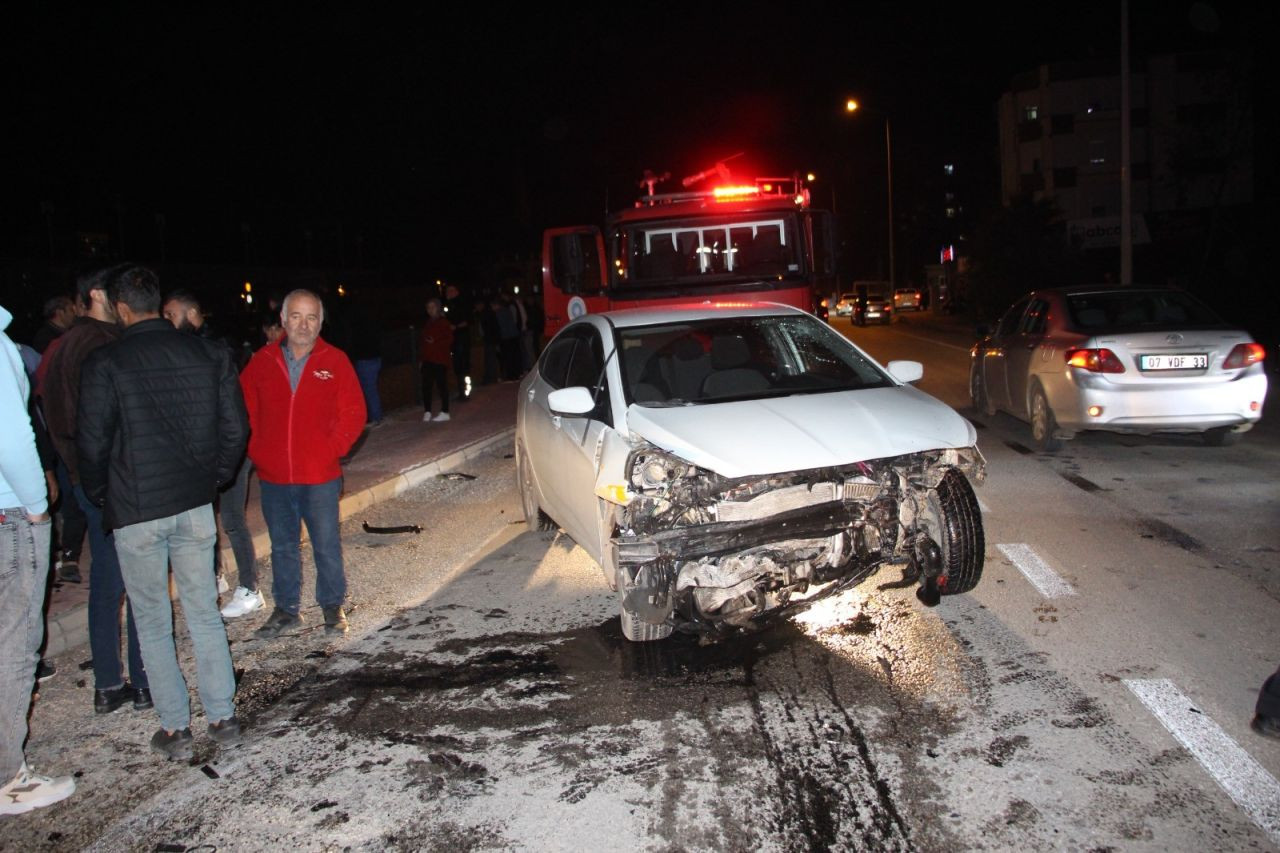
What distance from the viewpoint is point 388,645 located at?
5516 millimetres

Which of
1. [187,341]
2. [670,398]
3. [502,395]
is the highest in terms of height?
[187,341]

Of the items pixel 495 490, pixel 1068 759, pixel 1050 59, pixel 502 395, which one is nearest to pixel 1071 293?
pixel 495 490

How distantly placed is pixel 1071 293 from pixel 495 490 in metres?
6.13

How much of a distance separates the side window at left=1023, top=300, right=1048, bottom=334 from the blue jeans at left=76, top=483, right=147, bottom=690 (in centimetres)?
883

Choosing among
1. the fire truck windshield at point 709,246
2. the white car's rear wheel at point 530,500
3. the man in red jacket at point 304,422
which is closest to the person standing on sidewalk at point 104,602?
the man in red jacket at point 304,422

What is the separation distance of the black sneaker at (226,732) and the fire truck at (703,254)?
8.42m

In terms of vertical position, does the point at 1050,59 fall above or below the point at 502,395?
above

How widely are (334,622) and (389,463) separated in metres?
5.43

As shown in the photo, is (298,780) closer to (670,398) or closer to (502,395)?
(670,398)

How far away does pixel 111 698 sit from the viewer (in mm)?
4801

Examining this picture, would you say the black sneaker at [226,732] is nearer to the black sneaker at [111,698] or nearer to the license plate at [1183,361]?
the black sneaker at [111,698]

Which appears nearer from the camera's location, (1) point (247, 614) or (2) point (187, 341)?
(2) point (187, 341)

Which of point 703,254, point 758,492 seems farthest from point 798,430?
point 703,254

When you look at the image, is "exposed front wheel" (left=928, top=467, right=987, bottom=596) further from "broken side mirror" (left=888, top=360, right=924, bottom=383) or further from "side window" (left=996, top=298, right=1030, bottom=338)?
"side window" (left=996, top=298, right=1030, bottom=338)
